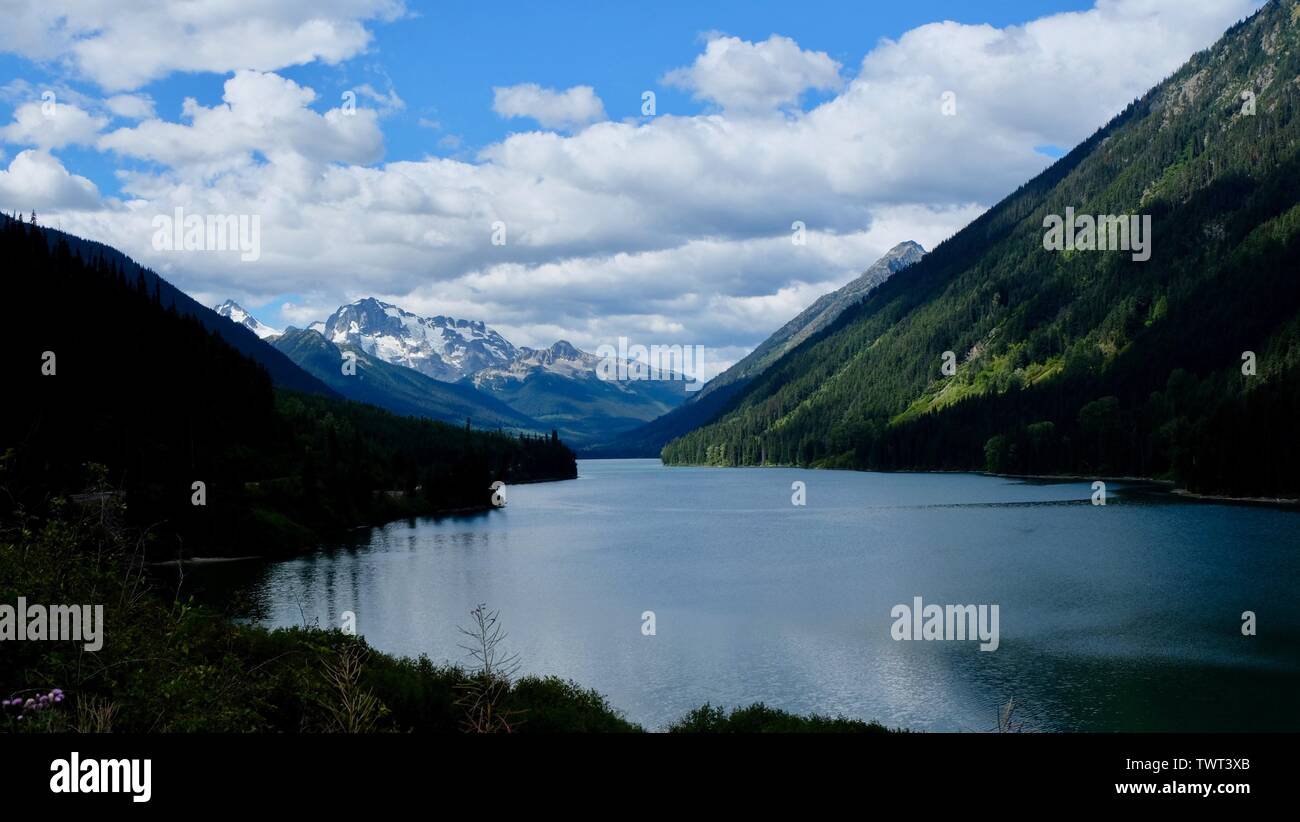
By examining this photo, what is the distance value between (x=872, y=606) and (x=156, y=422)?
11389 centimetres

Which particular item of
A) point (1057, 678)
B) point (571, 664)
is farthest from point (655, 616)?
point (1057, 678)

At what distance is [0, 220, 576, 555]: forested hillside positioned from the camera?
4579 inches

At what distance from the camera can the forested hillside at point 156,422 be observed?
116 m

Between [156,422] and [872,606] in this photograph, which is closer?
[872,606]

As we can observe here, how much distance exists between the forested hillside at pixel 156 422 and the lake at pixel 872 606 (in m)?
11.3

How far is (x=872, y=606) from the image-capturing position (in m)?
77.2

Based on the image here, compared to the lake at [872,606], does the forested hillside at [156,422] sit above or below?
above

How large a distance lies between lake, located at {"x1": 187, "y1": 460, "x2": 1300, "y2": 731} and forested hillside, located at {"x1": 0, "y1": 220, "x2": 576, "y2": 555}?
11286 mm

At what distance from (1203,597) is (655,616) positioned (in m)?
45.5

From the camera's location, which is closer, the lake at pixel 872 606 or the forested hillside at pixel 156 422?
the lake at pixel 872 606

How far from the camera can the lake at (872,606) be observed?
50875mm

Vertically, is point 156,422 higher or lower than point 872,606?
higher
